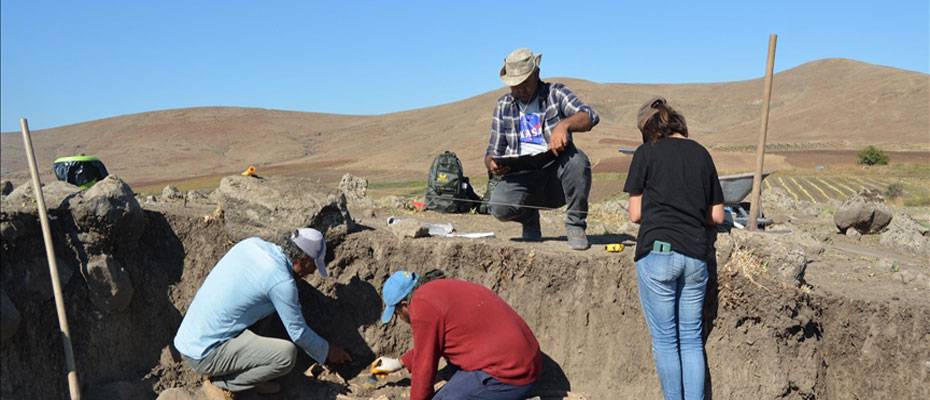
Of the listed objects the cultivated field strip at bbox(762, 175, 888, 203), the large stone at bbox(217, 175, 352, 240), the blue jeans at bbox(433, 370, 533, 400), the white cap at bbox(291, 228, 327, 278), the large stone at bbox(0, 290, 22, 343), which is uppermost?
the large stone at bbox(217, 175, 352, 240)

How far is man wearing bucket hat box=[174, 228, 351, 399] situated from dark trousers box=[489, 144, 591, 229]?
56.8 inches

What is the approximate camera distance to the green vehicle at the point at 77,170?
5773mm

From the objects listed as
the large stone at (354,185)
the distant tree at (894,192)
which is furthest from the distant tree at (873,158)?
the large stone at (354,185)

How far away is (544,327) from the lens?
16.4ft

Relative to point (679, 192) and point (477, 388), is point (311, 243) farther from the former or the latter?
point (679, 192)

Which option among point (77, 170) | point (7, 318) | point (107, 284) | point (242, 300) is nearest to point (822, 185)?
point (77, 170)

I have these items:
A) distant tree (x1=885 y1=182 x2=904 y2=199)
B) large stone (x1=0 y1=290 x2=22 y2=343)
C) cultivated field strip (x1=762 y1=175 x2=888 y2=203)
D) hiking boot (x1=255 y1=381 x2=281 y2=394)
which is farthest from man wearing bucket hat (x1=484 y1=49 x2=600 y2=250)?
distant tree (x1=885 y1=182 x2=904 y2=199)

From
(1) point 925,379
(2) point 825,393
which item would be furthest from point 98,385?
(1) point 925,379

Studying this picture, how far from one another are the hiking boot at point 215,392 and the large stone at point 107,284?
93 cm

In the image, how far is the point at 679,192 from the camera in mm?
3746

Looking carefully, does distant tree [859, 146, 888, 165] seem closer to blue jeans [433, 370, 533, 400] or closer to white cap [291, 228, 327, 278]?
blue jeans [433, 370, 533, 400]

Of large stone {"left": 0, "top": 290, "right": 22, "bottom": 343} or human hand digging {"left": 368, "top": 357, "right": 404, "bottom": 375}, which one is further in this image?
human hand digging {"left": 368, "top": 357, "right": 404, "bottom": 375}

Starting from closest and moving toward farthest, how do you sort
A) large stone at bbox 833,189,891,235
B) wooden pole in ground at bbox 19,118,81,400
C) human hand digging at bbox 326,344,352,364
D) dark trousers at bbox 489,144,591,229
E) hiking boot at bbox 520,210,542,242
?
wooden pole in ground at bbox 19,118,81,400
human hand digging at bbox 326,344,352,364
dark trousers at bbox 489,144,591,229
hiking boot at bbox 520,210,542,242
large stone at bbox 833,189,891,235

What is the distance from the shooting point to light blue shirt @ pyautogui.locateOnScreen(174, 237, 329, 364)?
4195 mm
